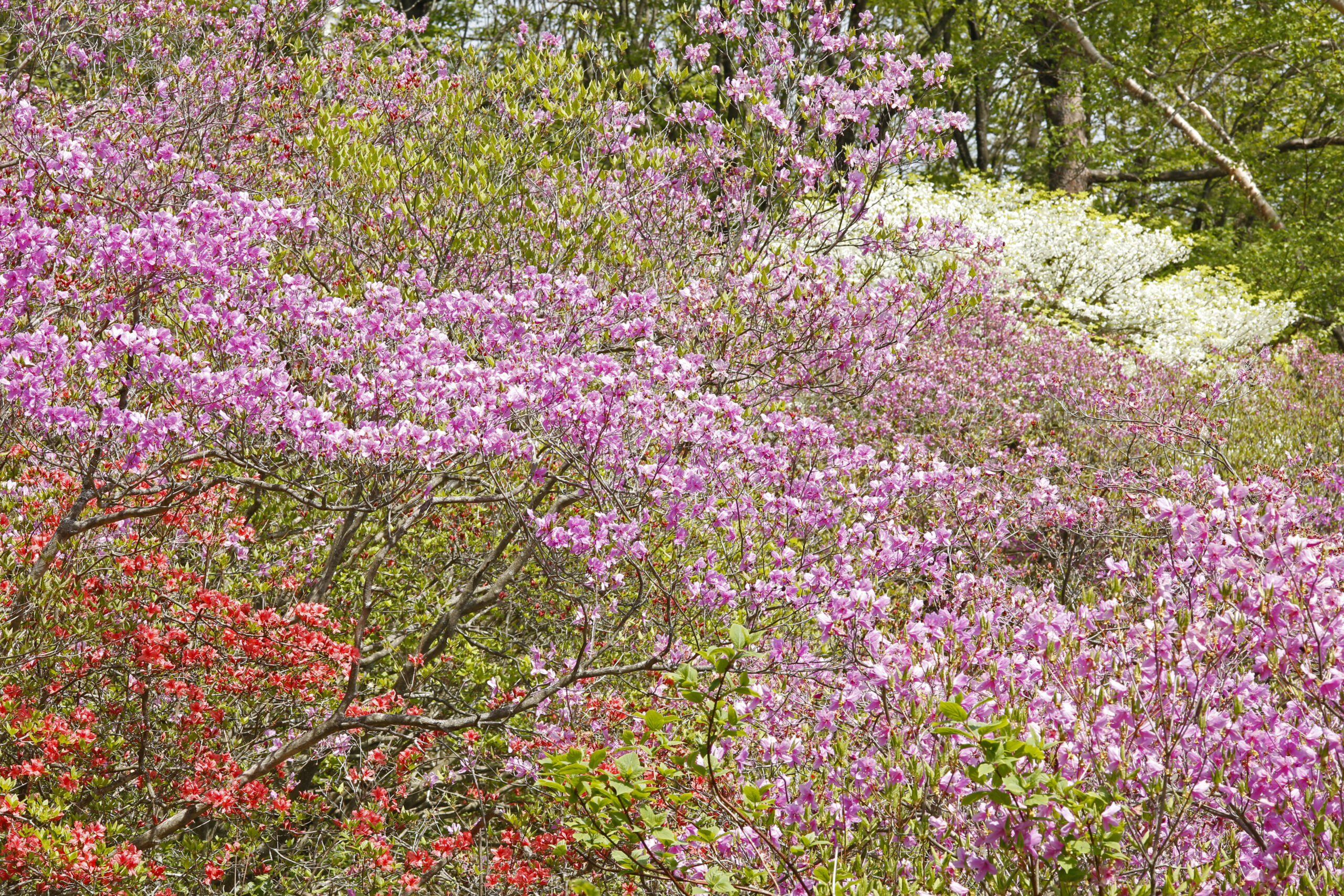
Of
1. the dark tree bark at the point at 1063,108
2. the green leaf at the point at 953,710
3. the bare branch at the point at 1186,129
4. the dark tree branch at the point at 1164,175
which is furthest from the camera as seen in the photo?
the dark tree branch at the point at 1164,175

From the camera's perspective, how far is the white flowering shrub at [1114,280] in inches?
601

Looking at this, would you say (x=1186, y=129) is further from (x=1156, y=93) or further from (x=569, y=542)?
(x=569, y=542)

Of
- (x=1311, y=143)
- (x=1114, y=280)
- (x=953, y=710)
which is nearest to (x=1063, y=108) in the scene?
(x=1311, y=143)

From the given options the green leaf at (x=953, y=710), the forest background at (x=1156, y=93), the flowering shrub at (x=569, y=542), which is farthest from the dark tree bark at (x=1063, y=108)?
the green leaf at (x=953, y=710)

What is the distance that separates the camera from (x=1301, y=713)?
283 cm

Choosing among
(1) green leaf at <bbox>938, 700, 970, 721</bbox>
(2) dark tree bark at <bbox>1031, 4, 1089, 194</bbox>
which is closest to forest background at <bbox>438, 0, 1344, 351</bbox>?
(2) dark tree bark at <bbox>1031, 4, 1089, 194</bbox>

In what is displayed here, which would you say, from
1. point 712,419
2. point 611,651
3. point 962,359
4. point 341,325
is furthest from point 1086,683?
point 962,359

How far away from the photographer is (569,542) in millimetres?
5016

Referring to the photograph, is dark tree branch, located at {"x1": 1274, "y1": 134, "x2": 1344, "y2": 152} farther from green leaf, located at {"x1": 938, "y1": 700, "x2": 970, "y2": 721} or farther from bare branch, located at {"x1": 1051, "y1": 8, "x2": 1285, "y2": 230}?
green leaf, located at {"x1": 938, "y1": 700, "x2": 970, "y2": 721}

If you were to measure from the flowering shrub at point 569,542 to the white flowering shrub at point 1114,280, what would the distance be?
6.71 meters

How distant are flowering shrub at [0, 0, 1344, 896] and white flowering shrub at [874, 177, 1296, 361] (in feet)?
22.0

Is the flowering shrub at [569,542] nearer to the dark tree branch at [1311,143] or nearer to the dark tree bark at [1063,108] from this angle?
the dark tree bark at [1063,108]

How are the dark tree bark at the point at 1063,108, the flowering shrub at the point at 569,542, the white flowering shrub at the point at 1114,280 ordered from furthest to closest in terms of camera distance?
the dark tree bark at the point at 1063,108 < the white flowering shrub at the point at 1114,280 < the flowering shrub at the point at 569,542

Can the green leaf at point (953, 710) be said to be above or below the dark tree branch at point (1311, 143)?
below
